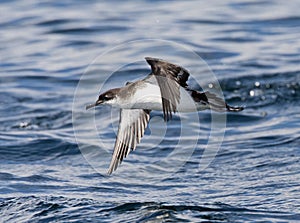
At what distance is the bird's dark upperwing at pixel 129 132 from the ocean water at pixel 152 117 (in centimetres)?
48

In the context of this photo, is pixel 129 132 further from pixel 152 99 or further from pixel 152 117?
pixel 152 117

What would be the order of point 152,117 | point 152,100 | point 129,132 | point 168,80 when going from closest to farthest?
point 168,80 < point 152,100 < point 129,132 < point 152,117

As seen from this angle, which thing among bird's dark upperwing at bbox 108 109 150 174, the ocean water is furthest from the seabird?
the ocean water

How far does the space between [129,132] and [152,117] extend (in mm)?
→ 3636

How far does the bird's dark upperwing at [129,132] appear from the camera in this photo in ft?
29.0

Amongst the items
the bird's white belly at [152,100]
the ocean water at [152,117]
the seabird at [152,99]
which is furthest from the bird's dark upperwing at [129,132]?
the bird's white belly at [152,100]

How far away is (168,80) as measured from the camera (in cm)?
744

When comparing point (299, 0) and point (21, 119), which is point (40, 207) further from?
point (299, 0)

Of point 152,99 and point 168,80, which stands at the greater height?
point 168,80

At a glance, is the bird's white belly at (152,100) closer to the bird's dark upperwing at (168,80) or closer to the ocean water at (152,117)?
the bird's dark upperwing at (168,80)

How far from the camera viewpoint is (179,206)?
8461 millimetres

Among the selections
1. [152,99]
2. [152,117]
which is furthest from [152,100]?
[152,117]

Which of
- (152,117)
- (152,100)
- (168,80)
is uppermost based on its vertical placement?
(168,80)

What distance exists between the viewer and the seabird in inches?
291
